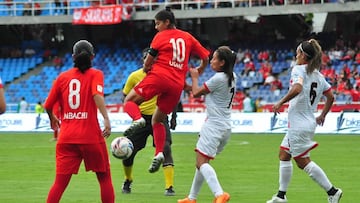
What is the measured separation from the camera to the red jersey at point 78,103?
37.7 ft

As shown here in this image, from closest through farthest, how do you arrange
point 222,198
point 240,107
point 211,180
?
1. point 222,198
2. point 211,180
3. point 240,107

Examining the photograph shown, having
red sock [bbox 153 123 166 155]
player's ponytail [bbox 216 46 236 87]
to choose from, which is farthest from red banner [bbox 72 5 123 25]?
player's ponytail [bbox 216 46 236 87]

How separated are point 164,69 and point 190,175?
604 centimetres

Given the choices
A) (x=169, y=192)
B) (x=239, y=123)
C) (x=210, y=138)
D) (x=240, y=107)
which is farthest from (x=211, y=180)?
(x=240, y=107)

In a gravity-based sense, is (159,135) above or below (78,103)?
below

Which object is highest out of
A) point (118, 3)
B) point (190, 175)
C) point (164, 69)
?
point (164, 69)

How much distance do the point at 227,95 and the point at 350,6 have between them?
1325 inches

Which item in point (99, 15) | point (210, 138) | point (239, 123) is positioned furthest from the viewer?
point (99, 15)

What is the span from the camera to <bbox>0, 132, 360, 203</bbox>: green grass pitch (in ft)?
50.1

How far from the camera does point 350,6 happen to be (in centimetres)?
4556

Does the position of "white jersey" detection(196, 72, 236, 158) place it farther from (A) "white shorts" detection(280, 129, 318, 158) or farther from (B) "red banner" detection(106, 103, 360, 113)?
(B) "red banner" detection(106, 103, 360, 113)

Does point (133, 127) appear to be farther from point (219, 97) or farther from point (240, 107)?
point (240, 107)

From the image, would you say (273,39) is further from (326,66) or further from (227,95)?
(227,95)

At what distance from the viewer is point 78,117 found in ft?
37.9
